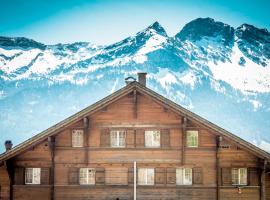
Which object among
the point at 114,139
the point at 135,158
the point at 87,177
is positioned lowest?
the point at 87,177

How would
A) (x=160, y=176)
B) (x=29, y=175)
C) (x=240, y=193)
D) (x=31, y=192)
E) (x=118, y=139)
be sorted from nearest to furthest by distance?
1. (x=240, y=193)
2. (x=160, y=176)
3. (x=118, y=139)
4. (x=31, y=192)
5. (x=29, y=175)

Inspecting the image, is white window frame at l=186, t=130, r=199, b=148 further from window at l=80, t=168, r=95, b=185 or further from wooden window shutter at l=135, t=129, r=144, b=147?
window at l=80, t=168, r=95, b=185

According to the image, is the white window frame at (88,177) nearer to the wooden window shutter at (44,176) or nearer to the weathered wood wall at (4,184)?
the wooden window shutter at (44,176)

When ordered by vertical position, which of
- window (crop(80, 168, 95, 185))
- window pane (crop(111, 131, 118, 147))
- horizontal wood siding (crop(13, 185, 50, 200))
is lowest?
horizontal wood siding (crop(13, 185, 50, 200))

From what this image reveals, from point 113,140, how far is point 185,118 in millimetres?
4959

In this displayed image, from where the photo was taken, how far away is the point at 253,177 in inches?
1174

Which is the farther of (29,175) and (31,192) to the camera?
(29,175)

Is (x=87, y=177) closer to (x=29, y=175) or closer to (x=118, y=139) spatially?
(x=118, y=139)

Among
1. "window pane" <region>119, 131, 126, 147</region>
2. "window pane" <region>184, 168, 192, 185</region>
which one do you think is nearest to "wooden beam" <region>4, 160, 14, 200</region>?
"window pane" <region>119, 131, 126, 147</region>

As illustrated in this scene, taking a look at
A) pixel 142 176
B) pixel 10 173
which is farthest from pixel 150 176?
pixel 10 173

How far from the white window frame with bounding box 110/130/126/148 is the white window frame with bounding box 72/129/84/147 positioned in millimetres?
1982

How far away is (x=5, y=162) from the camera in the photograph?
29594 millimetres

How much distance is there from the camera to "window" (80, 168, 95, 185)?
30203 mm

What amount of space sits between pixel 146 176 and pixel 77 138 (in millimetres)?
5172
